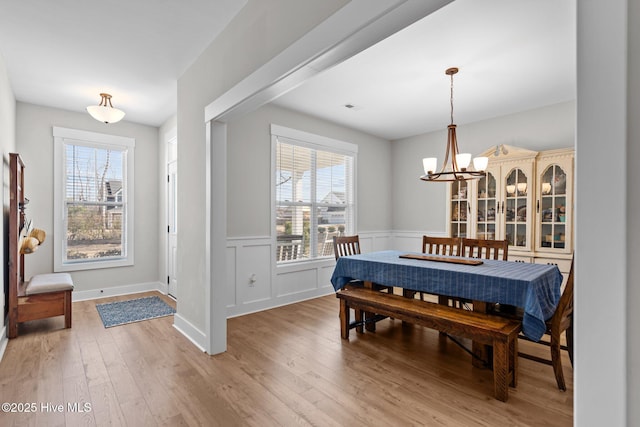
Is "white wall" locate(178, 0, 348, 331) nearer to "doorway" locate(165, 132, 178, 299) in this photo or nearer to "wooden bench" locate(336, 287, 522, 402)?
"doorway" locate(165, 132, 178, 299)

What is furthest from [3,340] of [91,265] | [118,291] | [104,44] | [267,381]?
[104,44]

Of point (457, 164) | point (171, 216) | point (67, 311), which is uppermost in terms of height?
point (457, 164)

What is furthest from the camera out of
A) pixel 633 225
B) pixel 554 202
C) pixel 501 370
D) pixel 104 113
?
pixel 554 202

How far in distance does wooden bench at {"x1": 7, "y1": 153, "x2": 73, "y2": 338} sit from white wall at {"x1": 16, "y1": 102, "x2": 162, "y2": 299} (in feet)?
2.43

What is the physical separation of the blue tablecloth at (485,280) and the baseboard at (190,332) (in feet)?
5.13

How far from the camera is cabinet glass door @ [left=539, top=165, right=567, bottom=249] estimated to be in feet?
12.7

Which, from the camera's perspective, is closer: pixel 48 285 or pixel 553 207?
pixel 48 285

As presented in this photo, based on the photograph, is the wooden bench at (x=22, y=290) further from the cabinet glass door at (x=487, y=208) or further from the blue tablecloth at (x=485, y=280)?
the cabinet glass door at (x=487, y=208)

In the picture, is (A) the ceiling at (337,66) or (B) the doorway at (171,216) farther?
(B) the doorway at (171,216)

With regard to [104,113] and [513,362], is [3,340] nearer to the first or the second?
[104,113]

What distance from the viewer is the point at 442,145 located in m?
5.28

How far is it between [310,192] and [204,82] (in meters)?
2.17

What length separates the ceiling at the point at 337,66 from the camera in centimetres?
235

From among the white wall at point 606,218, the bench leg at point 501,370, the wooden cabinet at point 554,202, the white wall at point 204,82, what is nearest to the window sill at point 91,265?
the white wall at point 204,82
